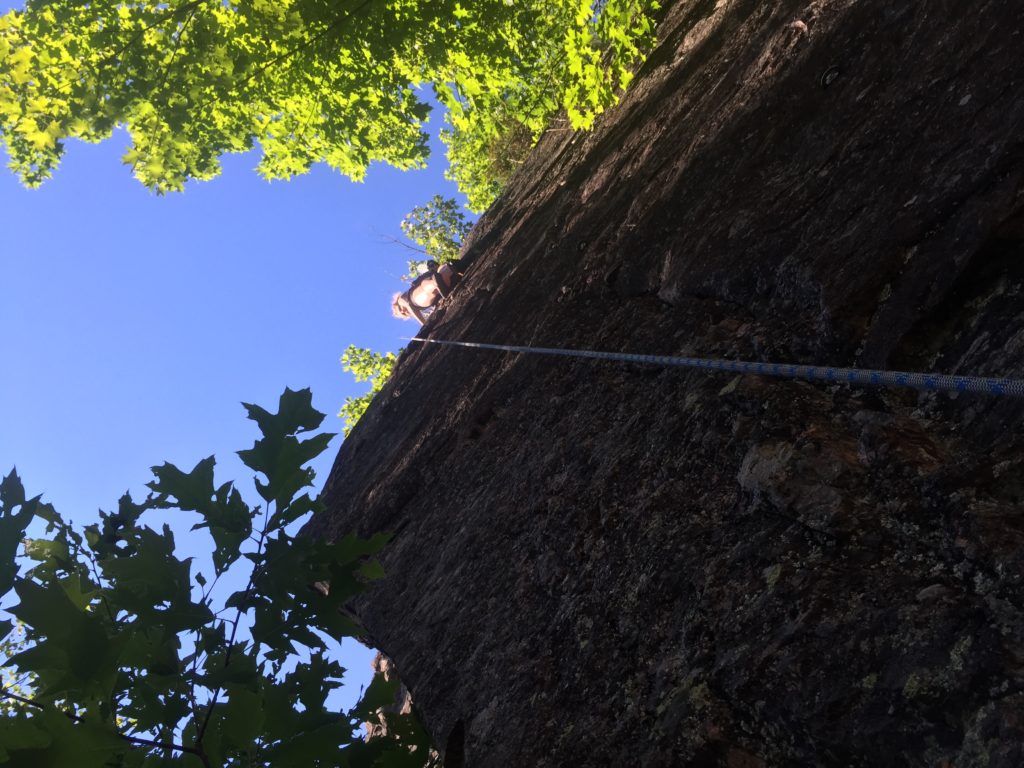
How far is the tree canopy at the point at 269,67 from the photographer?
687 cm

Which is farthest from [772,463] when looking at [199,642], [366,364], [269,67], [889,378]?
[366,364]

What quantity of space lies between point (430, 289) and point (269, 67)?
10.1 feet

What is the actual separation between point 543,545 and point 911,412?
1667 millimetres

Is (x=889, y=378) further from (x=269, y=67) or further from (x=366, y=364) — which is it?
(x=366, y=364)

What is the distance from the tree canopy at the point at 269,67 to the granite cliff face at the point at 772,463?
3166mm

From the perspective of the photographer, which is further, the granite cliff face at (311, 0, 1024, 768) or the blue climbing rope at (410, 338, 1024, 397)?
the granite cliff face at (311, 0, 1024, 768)

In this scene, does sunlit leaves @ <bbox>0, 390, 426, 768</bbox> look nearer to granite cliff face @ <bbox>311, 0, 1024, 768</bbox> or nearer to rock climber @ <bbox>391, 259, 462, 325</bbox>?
granite cliff face @ <bbox>311, 0, 1024, 768</bbox>

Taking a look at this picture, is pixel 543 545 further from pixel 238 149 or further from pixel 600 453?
pixel 238 149

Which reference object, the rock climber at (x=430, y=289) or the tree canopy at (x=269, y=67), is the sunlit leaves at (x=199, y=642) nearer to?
the tree canopy at (x=269, y=67)

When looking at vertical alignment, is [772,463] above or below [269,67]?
below

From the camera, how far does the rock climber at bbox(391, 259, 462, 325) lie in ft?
28.3

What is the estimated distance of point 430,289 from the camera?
885 cm

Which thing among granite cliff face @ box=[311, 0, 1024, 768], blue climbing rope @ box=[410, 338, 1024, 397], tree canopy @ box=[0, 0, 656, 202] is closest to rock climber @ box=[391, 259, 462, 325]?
tree canopy @ box=[0, 0, 656, 202]

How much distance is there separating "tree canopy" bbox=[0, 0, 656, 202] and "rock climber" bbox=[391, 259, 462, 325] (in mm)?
1897
